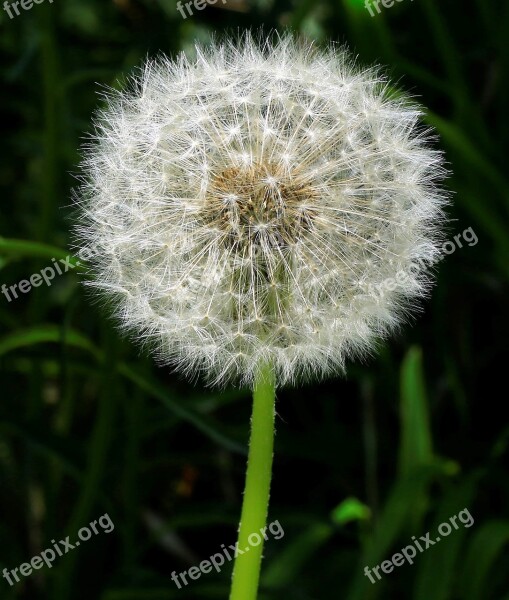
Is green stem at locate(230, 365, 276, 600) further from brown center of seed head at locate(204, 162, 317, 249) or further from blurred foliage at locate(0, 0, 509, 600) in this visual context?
blurred foliage at locate(0, 0, 509, 600)

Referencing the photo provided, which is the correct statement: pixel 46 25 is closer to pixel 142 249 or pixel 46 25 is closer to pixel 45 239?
pixel 45 239

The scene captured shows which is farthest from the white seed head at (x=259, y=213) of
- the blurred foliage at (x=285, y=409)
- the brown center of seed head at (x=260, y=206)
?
the blurred foliage at (x=285, y=409)

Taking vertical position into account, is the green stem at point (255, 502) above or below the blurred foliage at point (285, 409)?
below

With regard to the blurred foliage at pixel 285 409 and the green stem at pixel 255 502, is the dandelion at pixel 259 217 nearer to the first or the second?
the green stem at pixel 255 502

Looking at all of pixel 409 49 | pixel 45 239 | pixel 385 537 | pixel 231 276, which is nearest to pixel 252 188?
pixel 231 276

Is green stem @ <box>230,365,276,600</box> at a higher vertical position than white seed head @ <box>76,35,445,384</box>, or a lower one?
lower

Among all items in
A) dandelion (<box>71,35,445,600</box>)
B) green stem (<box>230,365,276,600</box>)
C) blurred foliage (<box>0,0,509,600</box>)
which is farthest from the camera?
blurred foliage (<box>0,0,509,600</box>)

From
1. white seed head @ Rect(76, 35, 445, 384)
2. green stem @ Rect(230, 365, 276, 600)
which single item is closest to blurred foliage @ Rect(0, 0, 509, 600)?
white seed head @ Rect(76, 35, 445, 384)

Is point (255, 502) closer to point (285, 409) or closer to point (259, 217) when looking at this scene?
point (259, 217)
